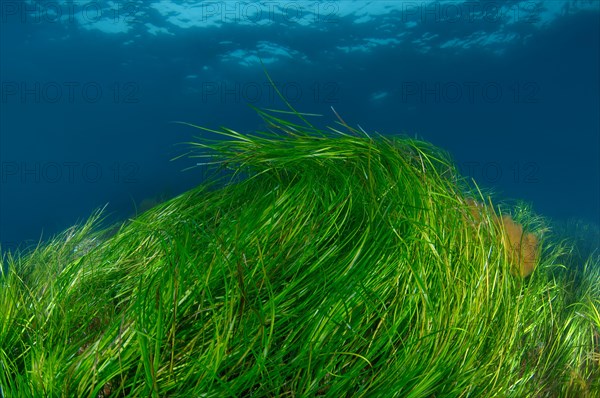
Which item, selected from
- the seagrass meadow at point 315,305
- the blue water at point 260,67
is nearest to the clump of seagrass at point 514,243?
the seagrass meadow at point 315,305

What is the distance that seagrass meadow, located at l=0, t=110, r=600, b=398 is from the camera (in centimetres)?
171

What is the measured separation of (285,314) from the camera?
5.84 ft

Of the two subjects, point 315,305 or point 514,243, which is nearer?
point 315,305

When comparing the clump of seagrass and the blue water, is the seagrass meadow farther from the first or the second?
the blue water

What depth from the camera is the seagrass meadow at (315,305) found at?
1713mm

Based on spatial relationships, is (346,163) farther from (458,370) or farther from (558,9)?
(558,9)

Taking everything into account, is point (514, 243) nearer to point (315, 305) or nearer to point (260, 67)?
point (315, 305)

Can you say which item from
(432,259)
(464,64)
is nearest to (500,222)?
(432,259)

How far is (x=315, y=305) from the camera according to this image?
A: 1.86m

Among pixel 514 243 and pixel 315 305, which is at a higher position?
pixel 315 305

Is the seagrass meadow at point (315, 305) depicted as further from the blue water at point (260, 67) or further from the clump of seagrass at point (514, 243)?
the blue water at point (260, 67)

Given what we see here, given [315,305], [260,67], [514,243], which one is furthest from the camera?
[260,67]

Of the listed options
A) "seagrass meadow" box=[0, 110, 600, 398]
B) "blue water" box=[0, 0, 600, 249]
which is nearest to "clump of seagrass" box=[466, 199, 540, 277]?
"seagrass meadow" box=[0, 110, 600, 398]

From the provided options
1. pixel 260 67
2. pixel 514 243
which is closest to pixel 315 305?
pixel 514 243
